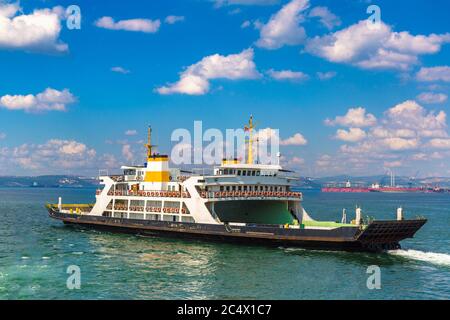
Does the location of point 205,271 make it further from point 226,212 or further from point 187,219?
point 226,212

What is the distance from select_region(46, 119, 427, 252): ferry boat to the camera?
36875 mm

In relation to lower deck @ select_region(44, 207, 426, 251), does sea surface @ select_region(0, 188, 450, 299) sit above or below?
below

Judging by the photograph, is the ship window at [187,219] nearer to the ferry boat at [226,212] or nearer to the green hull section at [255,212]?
the ferry boat at [226,212]

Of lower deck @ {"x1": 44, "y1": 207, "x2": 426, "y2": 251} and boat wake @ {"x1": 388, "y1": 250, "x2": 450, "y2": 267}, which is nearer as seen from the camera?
boat wake @ {"x1": 388, "y1": 250, "x2": 450, "y2": 267}

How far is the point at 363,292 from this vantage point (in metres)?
26.7

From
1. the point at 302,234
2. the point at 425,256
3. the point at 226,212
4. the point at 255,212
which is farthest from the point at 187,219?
the point at 425,256

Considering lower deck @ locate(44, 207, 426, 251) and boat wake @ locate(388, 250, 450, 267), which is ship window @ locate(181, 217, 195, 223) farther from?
boat wake @ locate(388, 250, 450, 267)

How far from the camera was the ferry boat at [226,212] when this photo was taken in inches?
1452

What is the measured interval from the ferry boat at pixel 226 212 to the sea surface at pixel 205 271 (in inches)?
40.4

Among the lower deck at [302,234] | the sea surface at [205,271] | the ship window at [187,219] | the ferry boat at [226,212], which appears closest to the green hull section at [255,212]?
the ferry boat at [226,212]

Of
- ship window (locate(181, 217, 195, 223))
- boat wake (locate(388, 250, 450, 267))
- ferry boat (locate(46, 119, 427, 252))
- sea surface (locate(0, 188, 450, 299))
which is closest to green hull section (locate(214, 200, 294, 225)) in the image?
ferry boat (locate(46, 119, 427, 252))

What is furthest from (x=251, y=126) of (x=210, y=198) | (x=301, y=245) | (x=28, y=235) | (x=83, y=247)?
(x=28, y=235)

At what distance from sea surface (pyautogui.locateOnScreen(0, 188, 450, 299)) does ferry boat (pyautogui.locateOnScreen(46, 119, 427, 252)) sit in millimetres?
1026

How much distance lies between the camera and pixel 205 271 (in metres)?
31.3
